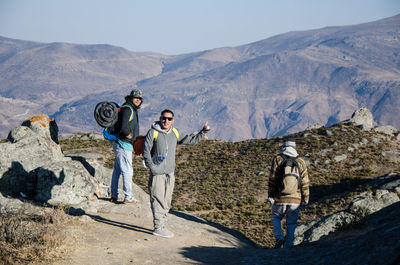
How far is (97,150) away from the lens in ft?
114

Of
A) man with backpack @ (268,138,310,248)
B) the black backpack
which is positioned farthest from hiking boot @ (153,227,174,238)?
the black backpack

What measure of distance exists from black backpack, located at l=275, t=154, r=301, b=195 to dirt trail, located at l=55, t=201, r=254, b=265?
6.63 ft

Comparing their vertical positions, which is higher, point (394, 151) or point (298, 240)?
point (394, 151)

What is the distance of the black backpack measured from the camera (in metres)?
9.32

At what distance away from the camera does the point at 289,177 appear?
935 cm

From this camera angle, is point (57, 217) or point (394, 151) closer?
point (57, 217)

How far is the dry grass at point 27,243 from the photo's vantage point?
23.2ft

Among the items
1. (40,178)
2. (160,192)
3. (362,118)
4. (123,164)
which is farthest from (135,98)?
(362,118)

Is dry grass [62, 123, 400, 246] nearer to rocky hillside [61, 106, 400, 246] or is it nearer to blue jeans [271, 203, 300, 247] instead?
rocky hillside [61, 106, 400, 246]

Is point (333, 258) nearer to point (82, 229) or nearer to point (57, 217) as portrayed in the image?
point (82, 229)

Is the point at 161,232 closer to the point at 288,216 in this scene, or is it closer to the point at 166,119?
the point at 166,119

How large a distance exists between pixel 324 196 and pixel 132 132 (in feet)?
54.1

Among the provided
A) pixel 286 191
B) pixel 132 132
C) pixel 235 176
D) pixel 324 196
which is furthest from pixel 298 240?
pixel 235 176

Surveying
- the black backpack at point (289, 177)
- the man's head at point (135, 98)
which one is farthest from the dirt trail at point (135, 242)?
the man's head at point (135, 98)
